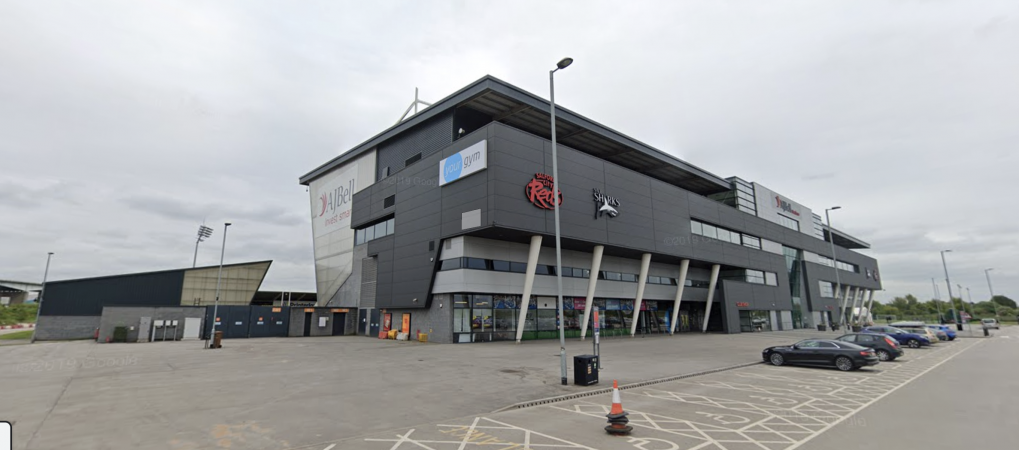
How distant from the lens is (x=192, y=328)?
37.9 m

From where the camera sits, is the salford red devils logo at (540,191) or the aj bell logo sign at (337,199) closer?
the salford red devils logo at (540,191)

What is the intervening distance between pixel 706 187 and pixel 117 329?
203 ft

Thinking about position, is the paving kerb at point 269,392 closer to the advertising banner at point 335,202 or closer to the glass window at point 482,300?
the glass window at point 482,300

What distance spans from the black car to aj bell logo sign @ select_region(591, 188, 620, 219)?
1781cm

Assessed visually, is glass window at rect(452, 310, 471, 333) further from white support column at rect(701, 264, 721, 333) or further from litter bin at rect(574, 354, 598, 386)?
white support column at rect(701, 264, 721, 333)

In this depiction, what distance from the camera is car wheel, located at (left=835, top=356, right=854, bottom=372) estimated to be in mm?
17703

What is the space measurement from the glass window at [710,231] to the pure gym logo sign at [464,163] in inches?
1192

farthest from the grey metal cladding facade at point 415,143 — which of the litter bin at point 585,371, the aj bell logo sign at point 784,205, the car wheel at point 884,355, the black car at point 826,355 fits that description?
the aj bell logo sign at point 784,205

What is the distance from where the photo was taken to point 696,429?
344 inches

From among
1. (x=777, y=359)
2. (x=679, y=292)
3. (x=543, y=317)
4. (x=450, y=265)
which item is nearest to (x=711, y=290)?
(x=679, y=292)

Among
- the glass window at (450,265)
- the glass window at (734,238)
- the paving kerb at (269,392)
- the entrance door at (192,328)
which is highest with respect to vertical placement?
the glass window at (734,238)

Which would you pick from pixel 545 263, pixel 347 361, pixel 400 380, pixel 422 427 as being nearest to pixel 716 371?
pixel 400 380

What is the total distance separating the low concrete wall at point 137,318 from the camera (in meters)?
33.6

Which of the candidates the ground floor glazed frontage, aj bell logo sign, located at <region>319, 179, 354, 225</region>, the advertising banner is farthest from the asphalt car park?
aj bell logo sign, located at <region>319, 179, 354, 225</region>
